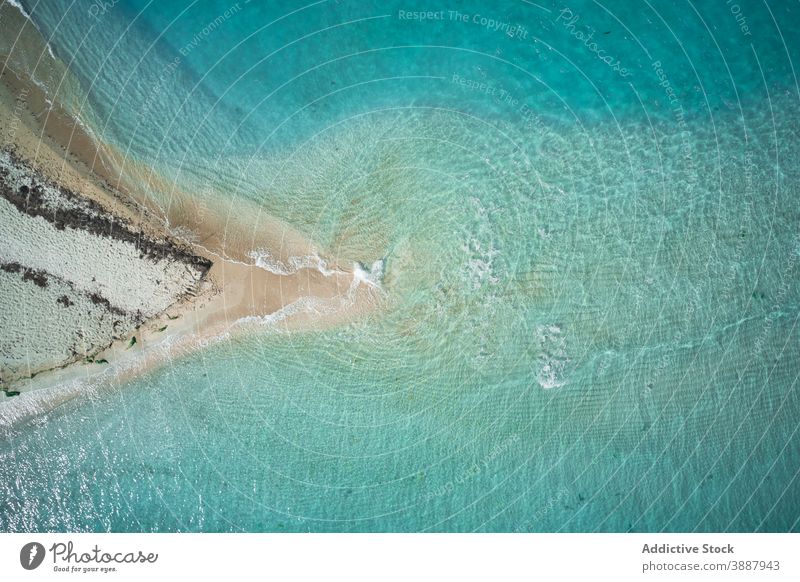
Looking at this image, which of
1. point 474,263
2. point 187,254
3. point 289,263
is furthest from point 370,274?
point 187,254

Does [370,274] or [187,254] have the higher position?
[187,254]

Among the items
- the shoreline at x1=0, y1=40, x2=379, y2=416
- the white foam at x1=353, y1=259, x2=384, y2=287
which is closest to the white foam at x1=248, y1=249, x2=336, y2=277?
the shoreline at x1=0, y1=40, x2=379, y2=416

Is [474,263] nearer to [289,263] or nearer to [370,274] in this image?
[370,274]

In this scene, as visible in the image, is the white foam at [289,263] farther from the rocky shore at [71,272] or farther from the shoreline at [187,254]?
the rocky shore at [71,272]

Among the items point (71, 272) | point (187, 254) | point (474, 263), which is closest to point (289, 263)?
point (187, 254)

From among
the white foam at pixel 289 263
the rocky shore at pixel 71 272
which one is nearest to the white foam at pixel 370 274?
the white foam at pixel 289 263
